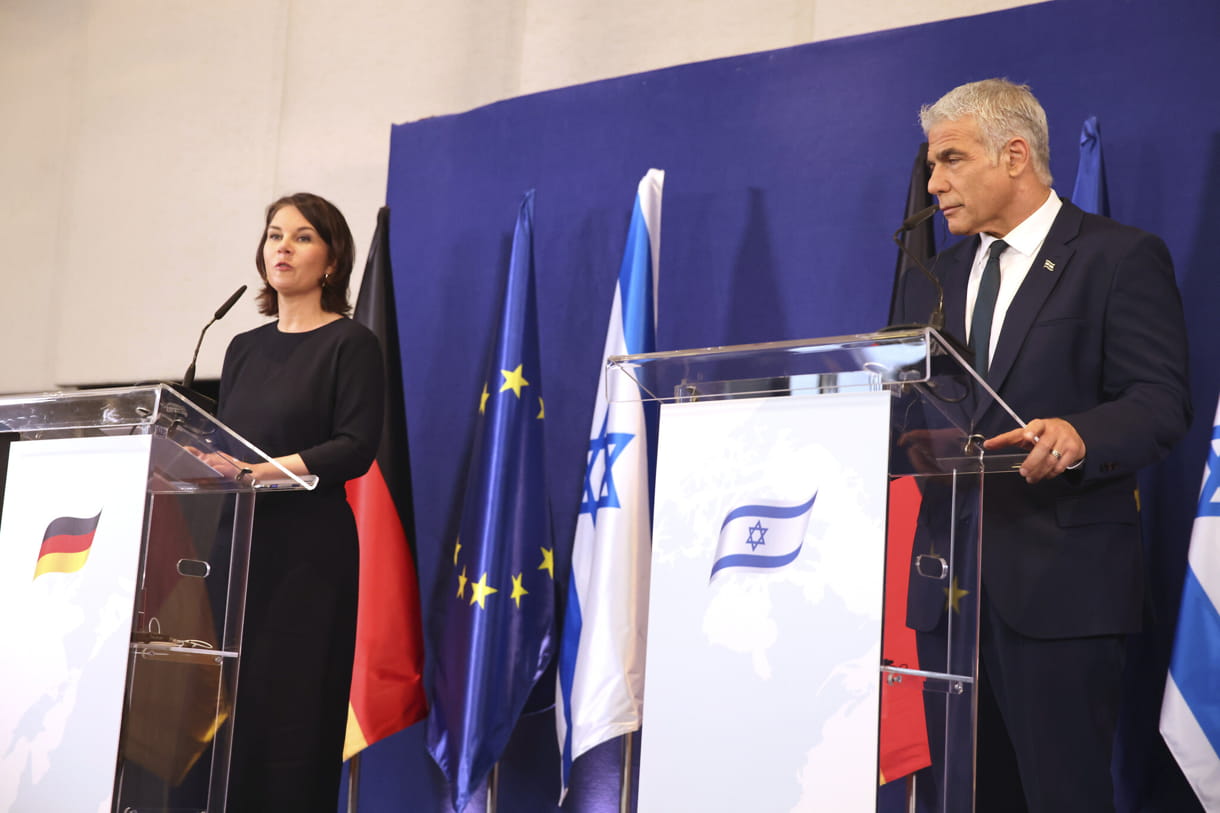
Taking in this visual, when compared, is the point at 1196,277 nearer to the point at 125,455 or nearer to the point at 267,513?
the point at 267,513

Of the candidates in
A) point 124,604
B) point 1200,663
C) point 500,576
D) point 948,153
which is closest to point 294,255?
point 500,576

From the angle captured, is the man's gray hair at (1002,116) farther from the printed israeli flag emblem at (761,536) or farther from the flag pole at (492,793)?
the flag pole at (492,793)

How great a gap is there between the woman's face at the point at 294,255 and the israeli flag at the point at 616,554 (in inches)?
29.3

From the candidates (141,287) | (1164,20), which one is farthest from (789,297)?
(141,287)

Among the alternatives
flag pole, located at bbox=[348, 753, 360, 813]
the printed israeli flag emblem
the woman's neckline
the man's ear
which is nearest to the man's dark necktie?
the man's ear

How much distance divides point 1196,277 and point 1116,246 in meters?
0.93

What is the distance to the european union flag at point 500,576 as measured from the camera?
3322 mm

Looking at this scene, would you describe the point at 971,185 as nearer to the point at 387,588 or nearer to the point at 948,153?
the point at 948,153

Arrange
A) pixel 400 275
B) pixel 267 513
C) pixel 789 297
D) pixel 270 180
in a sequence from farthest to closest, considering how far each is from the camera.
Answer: pixel 270 180 → pixel 400 275 → pixel 789 297 → pixel 267 513

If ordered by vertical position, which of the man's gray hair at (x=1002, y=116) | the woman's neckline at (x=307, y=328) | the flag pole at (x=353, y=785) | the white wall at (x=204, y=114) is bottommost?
the flag pole at (x=353, y=785)

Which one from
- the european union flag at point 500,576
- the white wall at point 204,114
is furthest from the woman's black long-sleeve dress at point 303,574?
the white wall at point 204,114

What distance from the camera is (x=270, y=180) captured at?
4.94 m

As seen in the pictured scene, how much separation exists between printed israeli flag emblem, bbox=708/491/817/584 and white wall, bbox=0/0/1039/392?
8.23 feet

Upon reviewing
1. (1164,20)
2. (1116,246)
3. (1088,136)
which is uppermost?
(1164,20)
